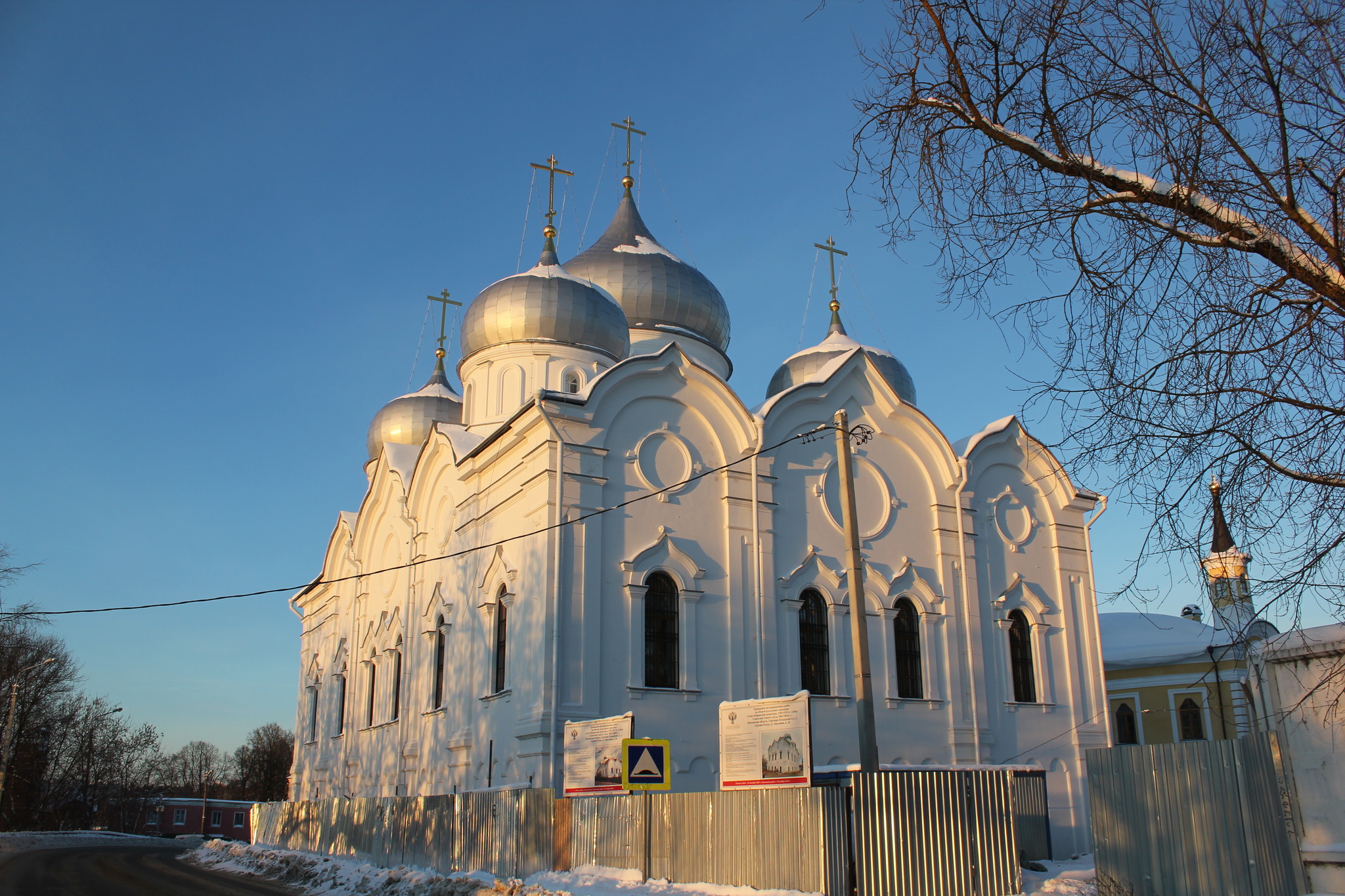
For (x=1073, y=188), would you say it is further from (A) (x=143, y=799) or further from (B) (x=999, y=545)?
(A) (x=143, y=799)

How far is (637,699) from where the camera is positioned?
16.5 metres

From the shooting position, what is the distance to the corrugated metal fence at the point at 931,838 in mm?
9789

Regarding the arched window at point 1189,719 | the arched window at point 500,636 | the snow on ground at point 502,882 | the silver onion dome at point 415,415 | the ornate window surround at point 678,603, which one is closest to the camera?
the snow on ground at point 502,882

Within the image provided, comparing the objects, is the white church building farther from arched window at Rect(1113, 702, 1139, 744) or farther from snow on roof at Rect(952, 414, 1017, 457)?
arched window at Rect(1113, 702, 1139, 744)

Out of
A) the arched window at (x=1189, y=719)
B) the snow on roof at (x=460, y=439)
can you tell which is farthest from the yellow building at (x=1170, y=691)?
the snow on roof at (x=460, y=439)

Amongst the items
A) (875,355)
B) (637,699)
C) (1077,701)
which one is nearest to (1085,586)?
(1077,701)

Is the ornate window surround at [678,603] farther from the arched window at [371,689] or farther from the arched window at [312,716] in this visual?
the arched window at [312,716]

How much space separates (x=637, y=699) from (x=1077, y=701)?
32.6 feet

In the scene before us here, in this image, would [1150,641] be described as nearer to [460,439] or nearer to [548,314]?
[548,314]

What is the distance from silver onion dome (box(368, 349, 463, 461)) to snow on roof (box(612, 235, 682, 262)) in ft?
24.5

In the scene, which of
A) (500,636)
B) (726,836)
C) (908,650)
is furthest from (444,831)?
(908,650)

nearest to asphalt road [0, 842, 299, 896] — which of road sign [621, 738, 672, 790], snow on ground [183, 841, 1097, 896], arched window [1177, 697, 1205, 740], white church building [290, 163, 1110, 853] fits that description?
snow on ground [183, 841, 1097, 896]

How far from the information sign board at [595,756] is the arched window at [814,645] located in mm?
5903

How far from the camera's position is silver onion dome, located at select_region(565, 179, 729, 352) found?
26.3 metres
